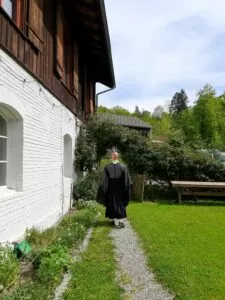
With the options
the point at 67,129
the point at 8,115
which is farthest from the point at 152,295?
the point at 67,129

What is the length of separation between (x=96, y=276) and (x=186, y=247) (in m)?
2.25

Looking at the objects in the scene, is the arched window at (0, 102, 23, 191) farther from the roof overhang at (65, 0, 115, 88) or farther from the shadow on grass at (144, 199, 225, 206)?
the shadow on grass at (144, 199, 225, 206)

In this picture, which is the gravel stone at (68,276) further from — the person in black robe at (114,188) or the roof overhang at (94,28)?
the roof overhang at (94,28)

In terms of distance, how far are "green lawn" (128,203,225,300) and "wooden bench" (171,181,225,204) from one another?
1.79 metres

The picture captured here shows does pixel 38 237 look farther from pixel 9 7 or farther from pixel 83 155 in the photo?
pixel 83 155

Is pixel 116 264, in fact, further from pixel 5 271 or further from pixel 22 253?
pixel 5 271

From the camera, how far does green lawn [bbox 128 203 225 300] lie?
4.81 meters

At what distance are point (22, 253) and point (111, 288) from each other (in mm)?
1514

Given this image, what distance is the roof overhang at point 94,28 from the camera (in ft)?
30.7

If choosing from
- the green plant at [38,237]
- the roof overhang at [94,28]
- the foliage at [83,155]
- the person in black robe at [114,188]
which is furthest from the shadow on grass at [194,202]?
the green plant at [38,237]

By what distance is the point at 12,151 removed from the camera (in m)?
6.29

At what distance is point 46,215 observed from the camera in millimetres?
8211

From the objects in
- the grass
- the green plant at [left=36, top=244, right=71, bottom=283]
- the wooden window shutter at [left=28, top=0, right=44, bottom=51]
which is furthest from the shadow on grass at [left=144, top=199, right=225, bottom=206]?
the green plant at [left=36, top=244, right=71, bottom=283]

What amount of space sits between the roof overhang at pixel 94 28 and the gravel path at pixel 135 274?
506 centimetres
